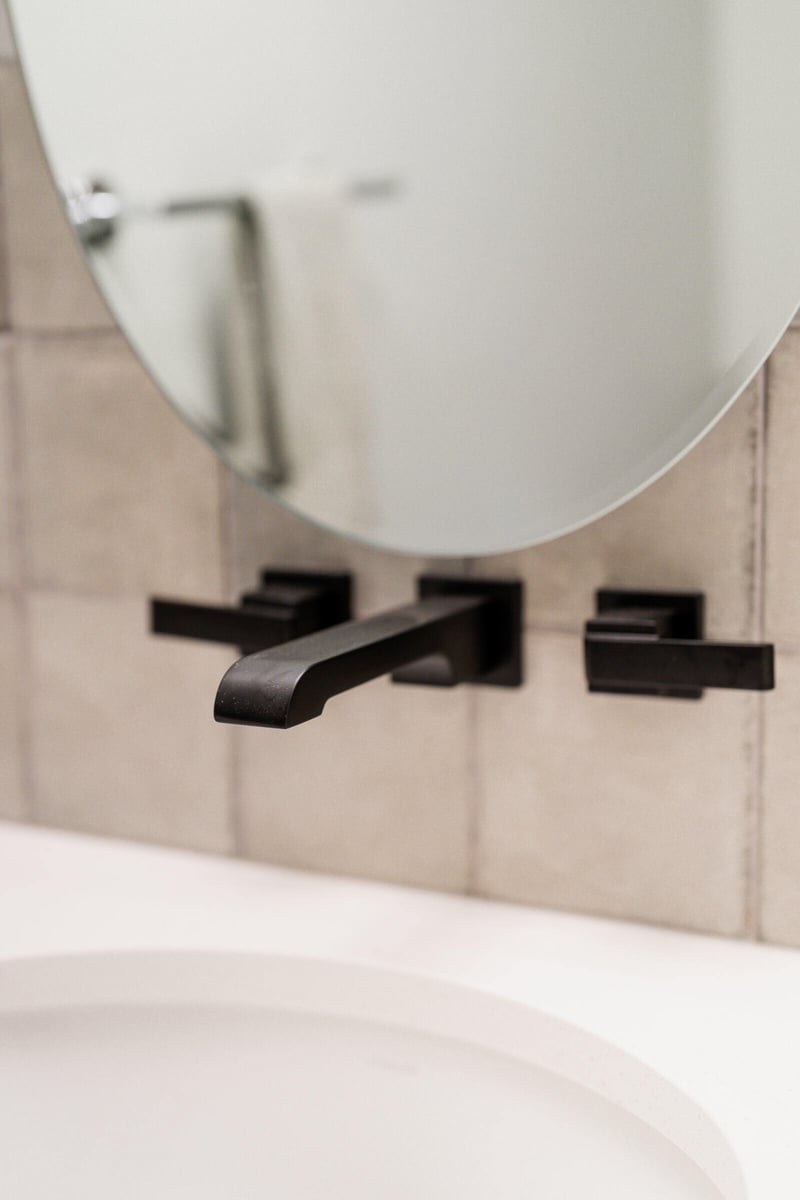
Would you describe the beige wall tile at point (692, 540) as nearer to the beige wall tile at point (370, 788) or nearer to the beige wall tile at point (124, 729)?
the beige wall tile at point (370, 788)

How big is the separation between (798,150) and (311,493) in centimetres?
37

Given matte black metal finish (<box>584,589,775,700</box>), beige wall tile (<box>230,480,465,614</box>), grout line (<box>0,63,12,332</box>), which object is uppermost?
grout line (<box>0,63,12,332</box>)

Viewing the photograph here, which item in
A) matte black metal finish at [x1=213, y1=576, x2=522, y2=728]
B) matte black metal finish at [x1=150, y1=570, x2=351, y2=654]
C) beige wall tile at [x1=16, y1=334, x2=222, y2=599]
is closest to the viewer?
matte black metal finish at [x1=213, y1=576, x2=522, y2=728]

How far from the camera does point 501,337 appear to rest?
0.76 metres

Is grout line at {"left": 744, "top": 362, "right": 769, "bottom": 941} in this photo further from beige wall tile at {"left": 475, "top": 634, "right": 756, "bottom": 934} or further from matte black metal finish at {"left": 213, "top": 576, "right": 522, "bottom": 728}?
matte black metal finish at {"left": 213, "top": 576, "right": 522, "bottom": 728}

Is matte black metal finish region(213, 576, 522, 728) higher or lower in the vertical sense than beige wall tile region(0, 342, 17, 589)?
lower

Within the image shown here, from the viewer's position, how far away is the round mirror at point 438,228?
2.25 ft

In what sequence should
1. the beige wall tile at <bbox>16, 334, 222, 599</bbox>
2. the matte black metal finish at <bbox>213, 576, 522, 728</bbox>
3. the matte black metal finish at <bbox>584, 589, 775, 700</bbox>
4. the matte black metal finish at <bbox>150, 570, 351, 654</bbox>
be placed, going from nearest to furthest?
the matte black metal finish at <bbox>213, 576, 522, 728</bbox> < the matte black metal finish at <bbox>584, 589, 775, 700</bbox> < the matte black metal finish at <bbox>150, 570, 351, 654</bbox> < the beige wall tile at <bbox>16, 334, 222, 599</bbox>

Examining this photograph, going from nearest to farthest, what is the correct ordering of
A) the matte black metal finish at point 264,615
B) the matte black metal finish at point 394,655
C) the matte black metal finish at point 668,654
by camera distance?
the matte black metal finish at point 394,655 < the matte black metal finish at point 668,654 < the matte black metal finish at point 264,615

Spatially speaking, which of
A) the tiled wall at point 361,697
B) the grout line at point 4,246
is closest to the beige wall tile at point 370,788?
the tiled wall at point 361,697

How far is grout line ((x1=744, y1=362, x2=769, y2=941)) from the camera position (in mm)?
728

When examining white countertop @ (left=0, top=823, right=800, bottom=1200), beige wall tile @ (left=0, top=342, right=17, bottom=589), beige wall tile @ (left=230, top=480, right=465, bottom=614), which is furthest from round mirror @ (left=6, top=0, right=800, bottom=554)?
white countertop @ (left=0, top=823, right=800, bottom=1200)

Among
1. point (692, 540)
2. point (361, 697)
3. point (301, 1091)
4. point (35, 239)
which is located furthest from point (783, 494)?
point (35, 239)

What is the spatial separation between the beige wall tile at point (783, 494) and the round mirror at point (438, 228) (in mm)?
44
